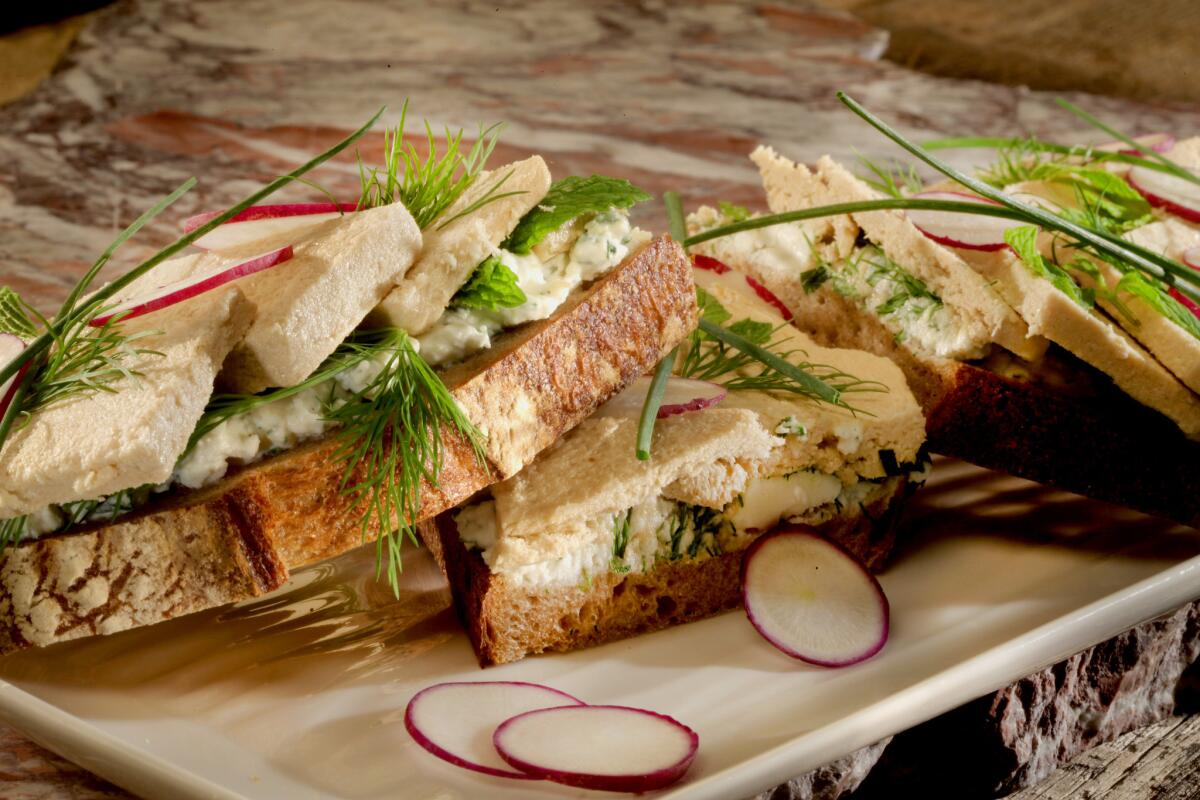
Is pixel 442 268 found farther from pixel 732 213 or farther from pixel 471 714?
pixel 732 213

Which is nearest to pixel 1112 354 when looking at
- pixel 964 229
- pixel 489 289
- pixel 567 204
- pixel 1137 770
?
pixel 964 229

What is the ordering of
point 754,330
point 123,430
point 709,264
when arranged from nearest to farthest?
point 123,430 → point 754,330 → point 709,264

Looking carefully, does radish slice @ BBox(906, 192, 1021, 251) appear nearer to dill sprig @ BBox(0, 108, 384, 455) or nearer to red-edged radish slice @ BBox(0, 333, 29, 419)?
dill sprig @ BBox(0, 108, 384, 455)

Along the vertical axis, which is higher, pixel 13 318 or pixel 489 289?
pixel 489 289

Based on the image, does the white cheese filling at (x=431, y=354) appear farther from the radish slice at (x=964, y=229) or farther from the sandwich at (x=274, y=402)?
the radish slice at (x=964, y=229)

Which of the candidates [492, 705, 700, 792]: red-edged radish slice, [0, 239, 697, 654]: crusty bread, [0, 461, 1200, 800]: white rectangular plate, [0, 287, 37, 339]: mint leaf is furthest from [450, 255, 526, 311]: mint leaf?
[0, 287, 37, 339]: mint leaf

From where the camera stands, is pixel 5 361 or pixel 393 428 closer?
pixel 393 428

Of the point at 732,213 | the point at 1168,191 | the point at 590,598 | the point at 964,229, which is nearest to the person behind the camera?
the point at 590,598

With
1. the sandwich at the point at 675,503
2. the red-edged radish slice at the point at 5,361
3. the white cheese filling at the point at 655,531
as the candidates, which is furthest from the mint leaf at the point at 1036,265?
the red-edged radish slice at the point at 5,361
